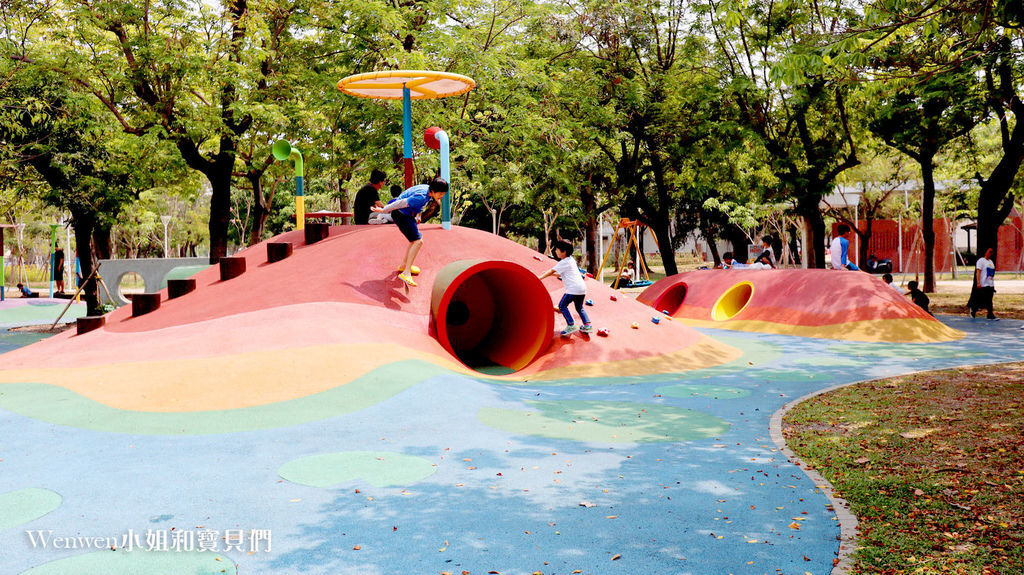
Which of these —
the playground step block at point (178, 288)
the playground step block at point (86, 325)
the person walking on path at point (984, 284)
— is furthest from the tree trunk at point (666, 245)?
the playground step block at point (86, 325)

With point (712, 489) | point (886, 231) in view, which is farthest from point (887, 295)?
point (886, 231)

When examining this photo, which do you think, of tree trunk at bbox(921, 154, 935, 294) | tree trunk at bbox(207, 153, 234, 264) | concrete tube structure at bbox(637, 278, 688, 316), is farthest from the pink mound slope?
tree trunk at bbox(921, 154, 935, 294)

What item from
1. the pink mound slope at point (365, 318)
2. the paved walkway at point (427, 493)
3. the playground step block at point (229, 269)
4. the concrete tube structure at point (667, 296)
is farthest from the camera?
the concrete tube structure at point (667, 296)

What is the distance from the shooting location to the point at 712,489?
5496 mm

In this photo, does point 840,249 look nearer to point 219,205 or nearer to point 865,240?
point 219,205

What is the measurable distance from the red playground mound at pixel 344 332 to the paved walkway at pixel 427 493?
94 centimetres

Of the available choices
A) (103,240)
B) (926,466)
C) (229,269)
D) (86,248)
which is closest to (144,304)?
(229,269)

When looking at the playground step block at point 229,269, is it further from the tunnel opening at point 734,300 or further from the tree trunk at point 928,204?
the tree trunk at point 928,204

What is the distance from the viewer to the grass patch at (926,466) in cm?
427

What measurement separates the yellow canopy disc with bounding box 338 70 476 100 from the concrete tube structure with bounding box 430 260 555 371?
3.38 m

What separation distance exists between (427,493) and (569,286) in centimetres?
650

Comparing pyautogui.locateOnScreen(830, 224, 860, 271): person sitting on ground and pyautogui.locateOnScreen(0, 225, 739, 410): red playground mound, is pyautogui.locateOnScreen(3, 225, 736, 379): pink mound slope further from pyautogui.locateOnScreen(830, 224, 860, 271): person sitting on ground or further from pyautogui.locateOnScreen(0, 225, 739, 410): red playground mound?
pyautogui.locateOnScreen(830, 224, 860, 271): person sitting on ground

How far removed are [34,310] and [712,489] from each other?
1057 inches

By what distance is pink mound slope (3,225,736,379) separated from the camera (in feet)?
30.9
